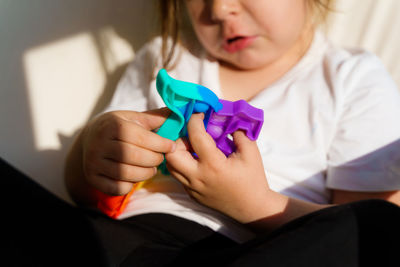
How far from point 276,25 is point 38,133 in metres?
0.52


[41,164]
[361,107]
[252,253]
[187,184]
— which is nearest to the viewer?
[252,253]

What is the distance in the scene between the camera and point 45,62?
2.63ft

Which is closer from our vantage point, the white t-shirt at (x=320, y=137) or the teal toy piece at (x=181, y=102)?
the teal toy piece at (x=181, y=102)

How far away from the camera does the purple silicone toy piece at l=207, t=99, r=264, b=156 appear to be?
1.57 feet

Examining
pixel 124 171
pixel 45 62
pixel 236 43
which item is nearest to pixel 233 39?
pixel 236 43

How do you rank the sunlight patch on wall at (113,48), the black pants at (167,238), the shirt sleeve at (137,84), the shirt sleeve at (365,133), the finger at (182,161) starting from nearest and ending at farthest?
the black pants at (167,238) → the finger at (182,161) → the shirt sleeve at (365,133) → the shirt sleeve at (137,84) → the sunlight patch on wall at (113,48)

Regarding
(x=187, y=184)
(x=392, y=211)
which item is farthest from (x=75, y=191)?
(x=392, y=211)

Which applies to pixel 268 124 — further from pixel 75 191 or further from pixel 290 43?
pixel 75 191

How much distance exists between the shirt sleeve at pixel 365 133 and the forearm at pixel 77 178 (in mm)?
430

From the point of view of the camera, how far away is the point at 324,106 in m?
0.67

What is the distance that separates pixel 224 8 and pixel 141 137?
262 mm

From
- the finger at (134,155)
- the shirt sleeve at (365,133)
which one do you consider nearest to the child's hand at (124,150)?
the finger at (134,155)

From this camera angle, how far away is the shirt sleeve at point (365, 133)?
0.62 m

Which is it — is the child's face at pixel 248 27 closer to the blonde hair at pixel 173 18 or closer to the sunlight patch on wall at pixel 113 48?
the blonde hair at pixel 173 18
